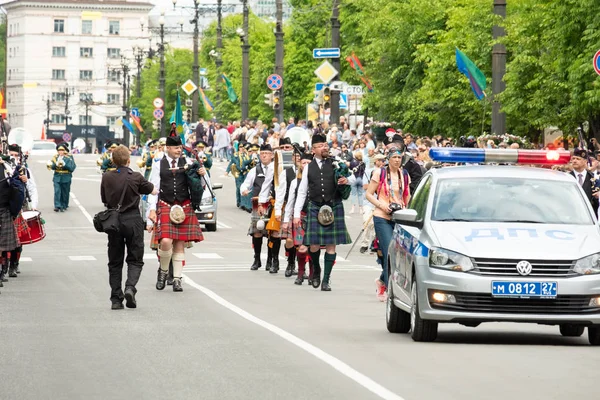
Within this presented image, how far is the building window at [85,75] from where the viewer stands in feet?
636

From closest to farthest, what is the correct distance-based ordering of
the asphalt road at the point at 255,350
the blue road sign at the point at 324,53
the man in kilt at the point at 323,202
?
the asphalt road at the point at 255,350 → the man in kilt at the point at 323,202 → the blue road sign at the point at 324,53

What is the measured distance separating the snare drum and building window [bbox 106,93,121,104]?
563 ft

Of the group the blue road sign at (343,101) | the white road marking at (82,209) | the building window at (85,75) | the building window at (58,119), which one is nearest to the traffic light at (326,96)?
the white road marking at (82,209)

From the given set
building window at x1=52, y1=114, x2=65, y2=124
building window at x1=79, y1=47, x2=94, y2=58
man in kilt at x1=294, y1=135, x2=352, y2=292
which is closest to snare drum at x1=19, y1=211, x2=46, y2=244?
man in kilt at x1=294, y1=135, x2=352, y2=292

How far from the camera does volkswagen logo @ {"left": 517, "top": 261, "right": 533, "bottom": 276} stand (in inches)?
542

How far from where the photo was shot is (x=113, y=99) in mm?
196125

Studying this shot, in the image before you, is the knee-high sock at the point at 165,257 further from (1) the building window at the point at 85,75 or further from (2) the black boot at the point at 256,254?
(1) the building window at the point at 85,75

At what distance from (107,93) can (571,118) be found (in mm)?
163582

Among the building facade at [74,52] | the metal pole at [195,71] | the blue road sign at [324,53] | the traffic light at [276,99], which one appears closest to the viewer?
the blue road sign at [324,53]

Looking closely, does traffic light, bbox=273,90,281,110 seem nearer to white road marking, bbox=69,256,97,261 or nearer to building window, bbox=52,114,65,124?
white road marking, bbox=69,256,97,261

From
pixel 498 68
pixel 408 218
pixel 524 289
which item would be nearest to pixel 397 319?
pixel 408 218

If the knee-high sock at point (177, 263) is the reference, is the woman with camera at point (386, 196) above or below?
above

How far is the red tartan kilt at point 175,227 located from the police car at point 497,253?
5756 millimetres

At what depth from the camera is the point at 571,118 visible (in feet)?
116
